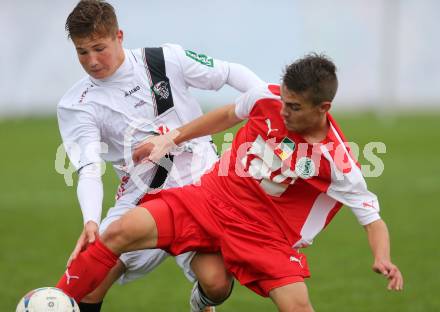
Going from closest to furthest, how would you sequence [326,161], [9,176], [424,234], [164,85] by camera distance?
[326,161] < [164,85] < [424,234] < [9,176]

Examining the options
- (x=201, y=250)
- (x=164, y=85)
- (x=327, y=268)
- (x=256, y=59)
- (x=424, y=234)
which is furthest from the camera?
(x=256, y=59)

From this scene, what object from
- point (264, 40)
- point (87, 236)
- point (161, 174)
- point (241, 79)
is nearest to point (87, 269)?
point (87, 236)

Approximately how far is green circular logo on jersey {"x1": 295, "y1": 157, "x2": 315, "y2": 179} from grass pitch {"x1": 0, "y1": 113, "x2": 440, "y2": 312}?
1781 millimetres

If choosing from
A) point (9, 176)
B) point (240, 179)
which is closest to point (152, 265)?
point (240, 179)

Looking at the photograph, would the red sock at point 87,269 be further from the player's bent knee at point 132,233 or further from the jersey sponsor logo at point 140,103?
the jersey sponsor logo at point 140,103

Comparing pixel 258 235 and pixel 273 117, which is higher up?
pixel 273 117

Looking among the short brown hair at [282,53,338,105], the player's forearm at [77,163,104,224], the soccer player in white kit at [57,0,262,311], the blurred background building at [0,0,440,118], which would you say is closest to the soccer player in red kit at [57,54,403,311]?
the short brown hair at [282,53,338,105]

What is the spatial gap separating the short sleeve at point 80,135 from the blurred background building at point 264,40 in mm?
13637

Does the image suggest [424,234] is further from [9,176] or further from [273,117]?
[9,176]

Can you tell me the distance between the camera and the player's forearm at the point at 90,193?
4.82 meters

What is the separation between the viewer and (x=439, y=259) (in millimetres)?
7965

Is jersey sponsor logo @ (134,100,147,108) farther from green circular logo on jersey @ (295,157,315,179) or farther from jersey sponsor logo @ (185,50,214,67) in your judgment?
green circular logo on jersey @ (295,157,315,179)

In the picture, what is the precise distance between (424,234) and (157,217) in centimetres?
497

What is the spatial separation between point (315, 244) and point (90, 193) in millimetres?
4519
